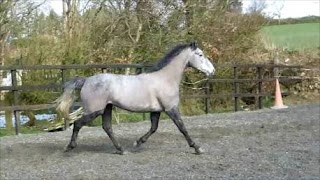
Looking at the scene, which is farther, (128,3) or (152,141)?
(128,3)

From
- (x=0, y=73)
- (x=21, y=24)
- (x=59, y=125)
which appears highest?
(x=21, y=24)

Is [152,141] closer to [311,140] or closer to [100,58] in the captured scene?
[311,140]

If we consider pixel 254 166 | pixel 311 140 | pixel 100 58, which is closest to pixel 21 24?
pixel 100 58

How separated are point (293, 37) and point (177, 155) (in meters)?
22.3

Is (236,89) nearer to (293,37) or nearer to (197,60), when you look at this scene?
(197,60)

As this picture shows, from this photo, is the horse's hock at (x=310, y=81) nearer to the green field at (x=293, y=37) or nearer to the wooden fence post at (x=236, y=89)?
the green field at (x=293, y=37)

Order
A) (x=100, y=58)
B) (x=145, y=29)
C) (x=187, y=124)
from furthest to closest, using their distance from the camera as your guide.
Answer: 1. (x=145, y=29)
2. (x=100, y=58)
3. (x=187, y=124)

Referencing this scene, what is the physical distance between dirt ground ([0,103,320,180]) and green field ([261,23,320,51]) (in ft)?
36.9

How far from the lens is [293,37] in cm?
2983

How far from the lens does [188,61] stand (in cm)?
921

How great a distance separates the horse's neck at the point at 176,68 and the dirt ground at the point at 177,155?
1088mm

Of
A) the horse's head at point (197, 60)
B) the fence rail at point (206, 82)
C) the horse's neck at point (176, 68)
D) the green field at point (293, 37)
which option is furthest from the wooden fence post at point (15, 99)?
the green field at point (293, 37)

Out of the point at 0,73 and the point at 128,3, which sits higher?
the point at 128,3

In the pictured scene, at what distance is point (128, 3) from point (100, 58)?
2.04 m
